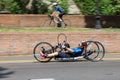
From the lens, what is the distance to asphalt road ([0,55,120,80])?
12781 mm

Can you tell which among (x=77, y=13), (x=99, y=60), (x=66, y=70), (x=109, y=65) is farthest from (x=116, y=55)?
(x=77, y=13)

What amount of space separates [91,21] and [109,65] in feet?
28.6

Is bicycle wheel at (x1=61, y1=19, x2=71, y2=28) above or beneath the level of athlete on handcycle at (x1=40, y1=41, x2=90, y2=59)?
above

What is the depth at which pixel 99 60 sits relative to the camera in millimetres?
16578

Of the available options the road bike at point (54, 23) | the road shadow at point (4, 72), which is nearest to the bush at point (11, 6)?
the road bike at point (54, 23)

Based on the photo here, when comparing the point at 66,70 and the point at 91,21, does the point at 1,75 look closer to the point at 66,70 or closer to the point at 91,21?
the point at 66,70

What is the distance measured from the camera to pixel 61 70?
14047 mm

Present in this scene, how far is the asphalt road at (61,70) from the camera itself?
41.9 feet

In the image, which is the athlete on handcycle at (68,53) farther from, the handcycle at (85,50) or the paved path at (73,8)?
the paved path at (73,8)

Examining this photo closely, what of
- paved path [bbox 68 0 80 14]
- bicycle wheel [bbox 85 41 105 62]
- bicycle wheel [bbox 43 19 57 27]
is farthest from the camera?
paved path [bbox 68 0 80 14]

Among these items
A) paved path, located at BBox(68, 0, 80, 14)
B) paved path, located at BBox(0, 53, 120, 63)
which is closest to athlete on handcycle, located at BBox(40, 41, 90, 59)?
paved path, located at BBox(0, 53, 120, 63)

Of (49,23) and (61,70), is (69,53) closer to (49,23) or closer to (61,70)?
(61,70)

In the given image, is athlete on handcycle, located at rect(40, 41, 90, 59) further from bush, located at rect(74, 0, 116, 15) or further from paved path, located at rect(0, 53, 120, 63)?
bush, located at rect(74, 0, 116, 15)

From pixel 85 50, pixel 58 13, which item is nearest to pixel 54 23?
pixel 58 13
